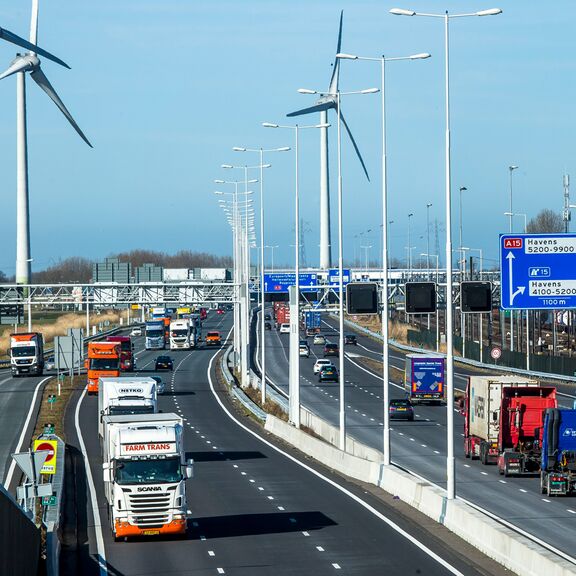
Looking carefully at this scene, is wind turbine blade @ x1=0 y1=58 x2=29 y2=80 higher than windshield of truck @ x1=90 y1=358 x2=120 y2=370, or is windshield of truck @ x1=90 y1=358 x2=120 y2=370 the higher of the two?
wind turbine blade @ x1=0 y1=58 x2=29 y2=80

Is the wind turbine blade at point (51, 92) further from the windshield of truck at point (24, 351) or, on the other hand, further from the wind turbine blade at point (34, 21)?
the windshield of truck at point (24, 351)

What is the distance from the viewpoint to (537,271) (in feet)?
118

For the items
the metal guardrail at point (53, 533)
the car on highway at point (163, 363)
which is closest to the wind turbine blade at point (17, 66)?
the car on highway at point (163, 363)

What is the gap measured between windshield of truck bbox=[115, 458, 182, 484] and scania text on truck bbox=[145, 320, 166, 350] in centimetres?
12706

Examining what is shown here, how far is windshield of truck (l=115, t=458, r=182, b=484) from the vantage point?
32562mm

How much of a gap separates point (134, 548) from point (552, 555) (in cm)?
1126

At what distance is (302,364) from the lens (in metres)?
131

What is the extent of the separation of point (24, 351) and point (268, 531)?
258 ft

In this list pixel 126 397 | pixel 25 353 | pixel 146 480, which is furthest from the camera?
pixel 25 353

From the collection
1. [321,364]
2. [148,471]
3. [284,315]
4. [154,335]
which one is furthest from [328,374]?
[284,315]

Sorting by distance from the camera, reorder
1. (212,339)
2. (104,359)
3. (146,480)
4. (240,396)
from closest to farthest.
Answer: (146,480), (240,396), (104,359), (212,339)

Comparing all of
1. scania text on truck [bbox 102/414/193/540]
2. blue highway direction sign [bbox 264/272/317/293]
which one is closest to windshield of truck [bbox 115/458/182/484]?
scania text on truck [bbox 102/414/193/540]

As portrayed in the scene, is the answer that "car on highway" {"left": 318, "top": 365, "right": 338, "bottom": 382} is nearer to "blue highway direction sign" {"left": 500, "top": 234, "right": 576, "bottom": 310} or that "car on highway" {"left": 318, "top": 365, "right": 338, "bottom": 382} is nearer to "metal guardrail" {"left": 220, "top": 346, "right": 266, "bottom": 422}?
"metal guardrail" {"left": 220, "top": 346, "right": 266, "bottom": 422}

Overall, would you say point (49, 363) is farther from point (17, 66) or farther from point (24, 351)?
point (17, 66)
